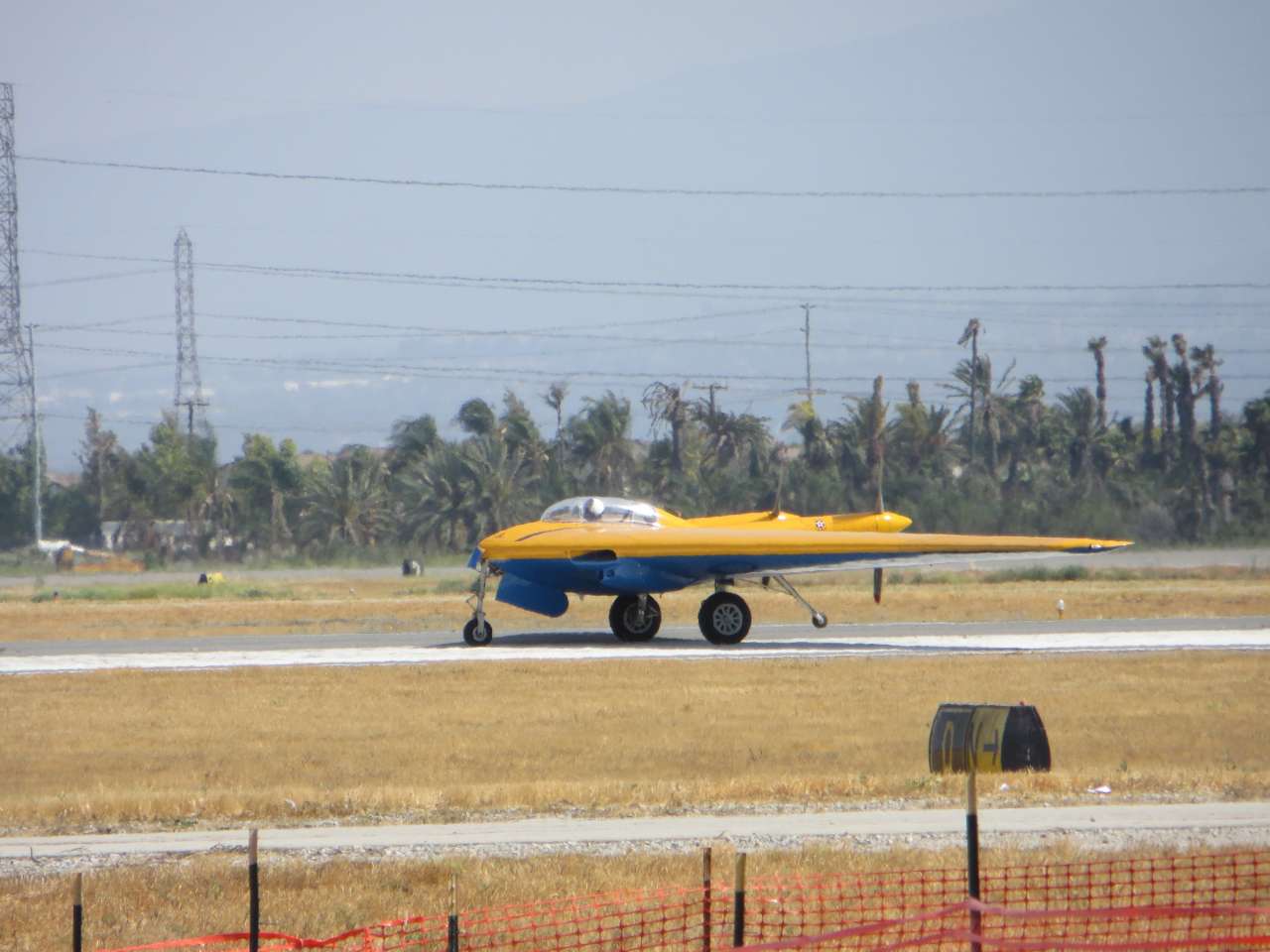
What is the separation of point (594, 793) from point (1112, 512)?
48925 mm

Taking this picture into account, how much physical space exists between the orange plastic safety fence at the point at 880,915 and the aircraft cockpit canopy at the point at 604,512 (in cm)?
2334

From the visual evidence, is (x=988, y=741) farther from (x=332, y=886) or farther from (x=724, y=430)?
(x=724, y=430)

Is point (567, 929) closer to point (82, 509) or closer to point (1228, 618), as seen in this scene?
point (1228, 618)

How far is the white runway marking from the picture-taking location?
29672 millimetres

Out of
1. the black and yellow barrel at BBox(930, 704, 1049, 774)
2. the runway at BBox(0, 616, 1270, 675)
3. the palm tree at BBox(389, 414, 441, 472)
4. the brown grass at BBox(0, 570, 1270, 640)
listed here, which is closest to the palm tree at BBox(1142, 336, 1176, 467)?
the brown grass at BBox(0, 570, 1270, 640)

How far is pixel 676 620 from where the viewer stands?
4197 cm

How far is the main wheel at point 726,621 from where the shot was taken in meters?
33.3

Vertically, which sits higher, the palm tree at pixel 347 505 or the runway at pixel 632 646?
the palm tree at pixel 347 505

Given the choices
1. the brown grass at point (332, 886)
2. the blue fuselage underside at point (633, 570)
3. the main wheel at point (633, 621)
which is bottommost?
the brown grass at point (332, 886)

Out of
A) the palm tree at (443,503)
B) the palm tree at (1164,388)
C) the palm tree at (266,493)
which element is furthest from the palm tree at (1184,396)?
the palm tree at (266,493)

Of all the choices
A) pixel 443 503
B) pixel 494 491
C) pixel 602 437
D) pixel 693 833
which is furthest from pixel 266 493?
pixel 693 833

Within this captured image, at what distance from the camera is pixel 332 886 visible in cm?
1189

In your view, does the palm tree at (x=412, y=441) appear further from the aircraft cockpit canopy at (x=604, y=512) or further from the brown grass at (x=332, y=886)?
the brown grass at (x=332, y=886)

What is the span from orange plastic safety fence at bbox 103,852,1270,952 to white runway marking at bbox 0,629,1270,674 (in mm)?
18056
